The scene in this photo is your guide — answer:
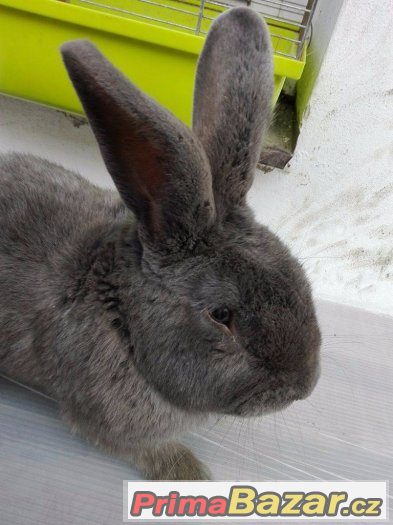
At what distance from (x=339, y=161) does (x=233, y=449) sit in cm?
80

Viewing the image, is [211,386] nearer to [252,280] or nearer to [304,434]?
[252,280]

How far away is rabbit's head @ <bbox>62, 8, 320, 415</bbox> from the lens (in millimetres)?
638

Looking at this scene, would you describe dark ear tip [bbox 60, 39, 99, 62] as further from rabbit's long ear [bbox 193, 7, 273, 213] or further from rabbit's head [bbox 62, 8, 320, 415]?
rabbit's long ear [bbox 193, 7, 273, 213]

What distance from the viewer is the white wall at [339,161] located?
121cm

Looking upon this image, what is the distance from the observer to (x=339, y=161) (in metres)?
1.36

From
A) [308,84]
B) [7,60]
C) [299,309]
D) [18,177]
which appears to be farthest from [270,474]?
[7,60]

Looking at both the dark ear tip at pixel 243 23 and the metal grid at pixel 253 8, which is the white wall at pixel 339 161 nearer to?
the metal grid at pixel 253 8

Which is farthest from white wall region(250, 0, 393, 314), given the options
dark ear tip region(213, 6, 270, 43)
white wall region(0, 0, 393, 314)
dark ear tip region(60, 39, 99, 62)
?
dark ear tip region(60, 39, 99, 62)

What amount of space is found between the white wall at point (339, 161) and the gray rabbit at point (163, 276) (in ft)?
1.85

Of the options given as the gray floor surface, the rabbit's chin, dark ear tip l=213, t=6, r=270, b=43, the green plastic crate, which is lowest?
the gray floor surface

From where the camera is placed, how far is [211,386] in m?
0.70

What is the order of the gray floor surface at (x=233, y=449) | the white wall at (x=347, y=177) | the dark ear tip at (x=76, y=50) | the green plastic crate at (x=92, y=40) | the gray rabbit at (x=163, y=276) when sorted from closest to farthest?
the dark ear tip at (x=76, y=50) → the gray rabbit at (x=163, y=276) → the gray floor surface at (x=233, y=449) → the green plastic crate at (x=92, y=40) → the white wall at (x=347, y=177)

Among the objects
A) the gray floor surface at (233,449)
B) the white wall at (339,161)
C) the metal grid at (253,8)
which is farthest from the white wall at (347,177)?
the gray floor surface at (233,449)

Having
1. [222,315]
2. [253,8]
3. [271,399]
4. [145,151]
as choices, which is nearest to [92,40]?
[253,8]
